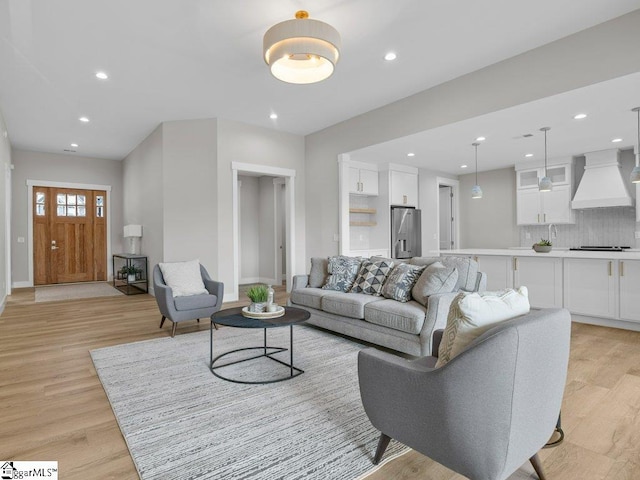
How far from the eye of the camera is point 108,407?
2516mm

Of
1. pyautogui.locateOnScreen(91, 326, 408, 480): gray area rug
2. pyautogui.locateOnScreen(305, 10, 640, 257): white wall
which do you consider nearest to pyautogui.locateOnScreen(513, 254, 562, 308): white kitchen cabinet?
pyautogui.locateOnScreen(305, 10, 640, 257): white wall

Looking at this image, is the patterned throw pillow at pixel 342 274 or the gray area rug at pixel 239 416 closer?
the gray area rug at pixel 239 416

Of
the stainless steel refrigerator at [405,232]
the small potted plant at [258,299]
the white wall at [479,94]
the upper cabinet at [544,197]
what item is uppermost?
the white wall at [479,94]

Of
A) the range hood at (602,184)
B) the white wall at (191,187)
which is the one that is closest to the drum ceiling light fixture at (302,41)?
the white wall at (191,187)

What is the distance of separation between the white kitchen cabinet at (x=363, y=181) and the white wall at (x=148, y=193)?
3.32 meters

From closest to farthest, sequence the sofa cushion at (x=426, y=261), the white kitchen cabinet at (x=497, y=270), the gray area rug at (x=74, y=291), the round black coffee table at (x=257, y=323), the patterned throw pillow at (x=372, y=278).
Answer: the round black coffee table at (x=257, y=323) → the sofa cushion at (x=426, y=261) → the patterned throw pillow at (x=372, y=278) → the white kitchen cabinet at (x=497, y=270) → the gray area rug at (x=74, y=291)

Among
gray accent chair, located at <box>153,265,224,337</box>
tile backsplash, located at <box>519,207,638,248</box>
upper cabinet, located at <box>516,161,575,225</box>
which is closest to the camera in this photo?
gray accent chair, located at <box>153,265,224,337</box>

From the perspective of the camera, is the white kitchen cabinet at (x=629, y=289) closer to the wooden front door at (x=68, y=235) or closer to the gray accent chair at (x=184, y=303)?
the gray accent chair at (x=184, y=303)

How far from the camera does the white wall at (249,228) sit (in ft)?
28.7

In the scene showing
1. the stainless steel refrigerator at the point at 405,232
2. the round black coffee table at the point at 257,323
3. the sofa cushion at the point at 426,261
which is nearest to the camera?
the round black coffee table at the point at 257,323

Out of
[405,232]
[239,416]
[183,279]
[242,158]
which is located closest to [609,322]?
[405,232]

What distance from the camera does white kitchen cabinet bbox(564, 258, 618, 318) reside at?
14.5 feet

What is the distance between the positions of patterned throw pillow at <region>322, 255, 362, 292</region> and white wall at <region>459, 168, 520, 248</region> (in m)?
4.86

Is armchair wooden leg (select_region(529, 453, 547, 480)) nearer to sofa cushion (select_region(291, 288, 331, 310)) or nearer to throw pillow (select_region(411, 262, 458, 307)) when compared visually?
throw pillow (select_region(411, 262, 458, 307))
